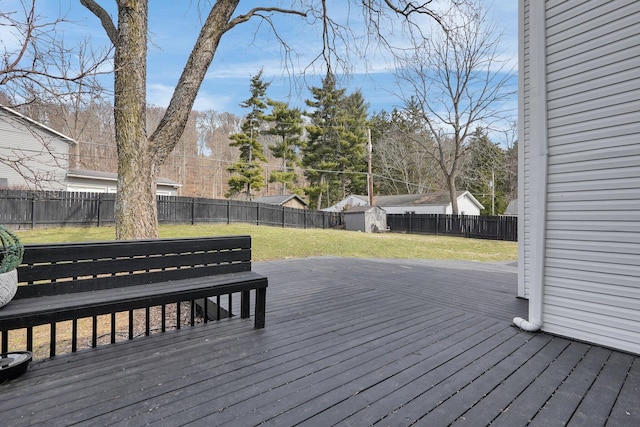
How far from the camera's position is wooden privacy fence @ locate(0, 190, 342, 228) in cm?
1132

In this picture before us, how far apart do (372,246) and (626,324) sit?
9.69m

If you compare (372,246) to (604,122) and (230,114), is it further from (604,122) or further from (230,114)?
(230,114)

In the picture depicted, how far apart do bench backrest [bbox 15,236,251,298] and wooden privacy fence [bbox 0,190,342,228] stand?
24.2ft

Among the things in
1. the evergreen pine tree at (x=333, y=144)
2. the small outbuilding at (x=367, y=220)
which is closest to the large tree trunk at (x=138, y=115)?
the small outbuilding at (x=367, y=220)

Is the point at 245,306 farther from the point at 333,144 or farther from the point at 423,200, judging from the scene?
the point at 333,144

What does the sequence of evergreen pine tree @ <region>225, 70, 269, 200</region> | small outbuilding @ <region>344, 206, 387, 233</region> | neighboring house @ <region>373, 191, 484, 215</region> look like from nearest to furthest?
1. small outbuilding @ <region>344, 206, 387, 233</region>
2. evergreen pine tree @ <region>225, 70, 269, 200</region>
3. neighboring house @ <region>373, 191, 484, 215</region>

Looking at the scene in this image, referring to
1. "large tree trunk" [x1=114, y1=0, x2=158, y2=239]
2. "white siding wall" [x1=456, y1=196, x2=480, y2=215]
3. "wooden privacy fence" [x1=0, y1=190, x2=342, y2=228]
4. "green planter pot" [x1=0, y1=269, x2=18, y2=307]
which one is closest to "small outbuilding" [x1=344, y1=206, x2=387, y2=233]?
"wooden privacy fence" [x1=0, y1=190, x2=342, y2=228]

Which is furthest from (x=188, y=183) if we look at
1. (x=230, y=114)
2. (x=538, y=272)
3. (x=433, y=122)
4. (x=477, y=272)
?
(x=538, y=272)

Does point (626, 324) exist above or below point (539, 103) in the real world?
below

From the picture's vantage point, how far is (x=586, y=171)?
254 cm

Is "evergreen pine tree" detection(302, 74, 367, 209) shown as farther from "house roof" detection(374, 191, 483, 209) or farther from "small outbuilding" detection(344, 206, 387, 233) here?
"small outbuilding" detection(344, 206, 387, 233)

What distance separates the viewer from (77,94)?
3004 millimetres

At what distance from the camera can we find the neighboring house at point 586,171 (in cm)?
233

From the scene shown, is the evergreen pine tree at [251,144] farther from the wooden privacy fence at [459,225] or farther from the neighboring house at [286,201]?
the wooden privacy fence at [459,225]
